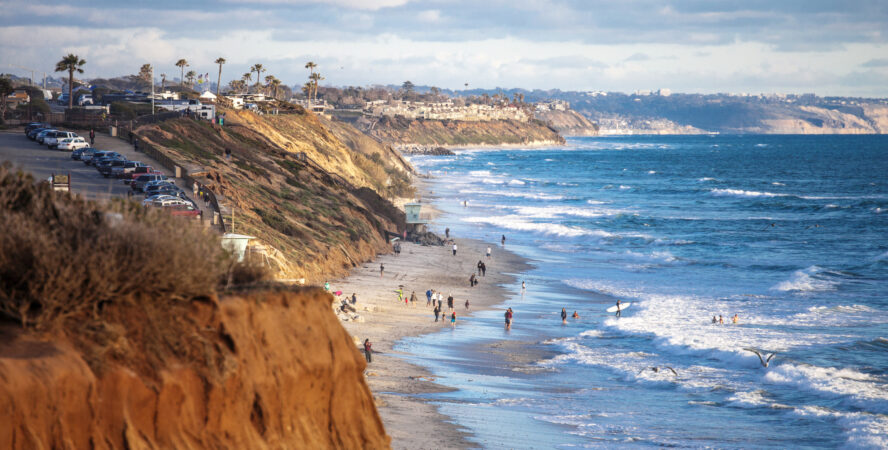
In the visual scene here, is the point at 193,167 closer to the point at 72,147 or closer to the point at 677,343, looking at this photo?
the point at 72,147

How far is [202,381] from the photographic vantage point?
10711 mm

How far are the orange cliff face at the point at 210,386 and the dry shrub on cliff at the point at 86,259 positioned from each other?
35cm

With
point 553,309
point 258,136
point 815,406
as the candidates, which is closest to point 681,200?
point 258,136

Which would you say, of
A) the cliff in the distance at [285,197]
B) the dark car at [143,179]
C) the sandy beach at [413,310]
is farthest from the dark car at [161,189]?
the sandy beach at [413,310]

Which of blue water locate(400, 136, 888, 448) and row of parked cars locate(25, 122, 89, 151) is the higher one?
row of parked cars locate(25, 122, 89, 151)

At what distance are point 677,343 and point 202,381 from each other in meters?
24.9

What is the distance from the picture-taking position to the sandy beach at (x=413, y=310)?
68.6 feet

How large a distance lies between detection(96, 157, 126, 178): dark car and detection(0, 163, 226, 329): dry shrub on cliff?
110 feet

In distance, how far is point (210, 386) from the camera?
10.8 meters

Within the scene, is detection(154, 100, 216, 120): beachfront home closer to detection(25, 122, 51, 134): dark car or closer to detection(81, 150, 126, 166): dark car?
detection(25, 122, 51, 134): dark car

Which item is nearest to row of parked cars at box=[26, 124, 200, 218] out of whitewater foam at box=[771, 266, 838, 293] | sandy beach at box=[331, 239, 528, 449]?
sandy beach at box=[331, 239, 528, 449]

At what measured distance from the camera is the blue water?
2289 centimetres

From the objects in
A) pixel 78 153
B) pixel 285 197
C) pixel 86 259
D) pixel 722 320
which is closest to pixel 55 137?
pixel 78 153

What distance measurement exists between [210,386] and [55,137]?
156 ft
